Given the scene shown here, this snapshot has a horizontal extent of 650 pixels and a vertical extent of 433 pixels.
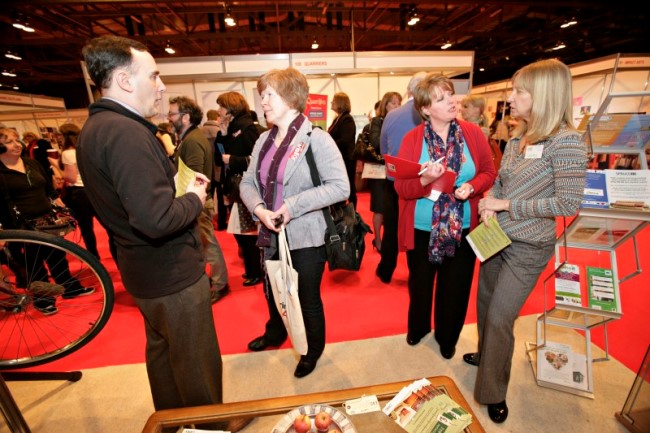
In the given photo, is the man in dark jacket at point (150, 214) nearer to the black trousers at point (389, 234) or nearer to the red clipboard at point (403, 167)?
the red clipboard at point (403, 167)

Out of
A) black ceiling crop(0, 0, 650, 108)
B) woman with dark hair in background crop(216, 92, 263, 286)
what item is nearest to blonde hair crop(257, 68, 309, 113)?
woman with dark hair in background crop(216, 92, 263, 286)

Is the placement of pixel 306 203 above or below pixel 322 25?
below

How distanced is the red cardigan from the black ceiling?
18.2 feet

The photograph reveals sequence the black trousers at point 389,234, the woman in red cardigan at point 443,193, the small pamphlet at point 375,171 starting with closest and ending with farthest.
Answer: the woman in red cardigan at point 443,193, the black trousers at point 389,234, the small pamphlet at point 375,171

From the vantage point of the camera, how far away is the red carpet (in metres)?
2.18

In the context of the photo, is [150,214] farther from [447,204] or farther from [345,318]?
[345,318]

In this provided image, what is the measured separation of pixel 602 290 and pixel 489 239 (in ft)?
2.42

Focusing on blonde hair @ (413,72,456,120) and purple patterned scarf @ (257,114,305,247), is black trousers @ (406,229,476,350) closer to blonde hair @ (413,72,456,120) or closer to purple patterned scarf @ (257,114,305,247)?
blonde hair @ (413,72,456,120)

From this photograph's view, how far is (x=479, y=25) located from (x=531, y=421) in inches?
480

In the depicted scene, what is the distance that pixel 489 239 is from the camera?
5.12 feet

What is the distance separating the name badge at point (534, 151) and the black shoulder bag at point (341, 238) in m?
0.88

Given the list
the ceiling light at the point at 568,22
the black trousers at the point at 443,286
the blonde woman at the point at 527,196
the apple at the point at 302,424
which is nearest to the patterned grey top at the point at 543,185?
the blonde woman at the point at 527,196

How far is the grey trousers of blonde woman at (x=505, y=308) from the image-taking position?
148 cm

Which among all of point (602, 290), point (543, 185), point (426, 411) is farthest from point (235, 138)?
point (602, 290)
